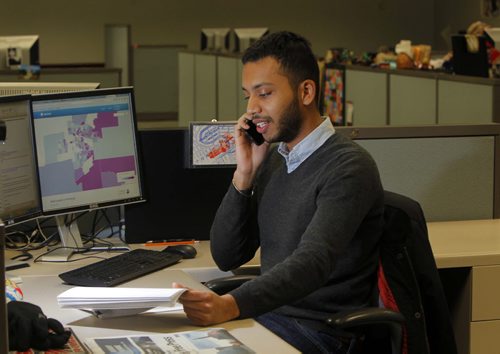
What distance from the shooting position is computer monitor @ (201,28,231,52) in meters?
10.2

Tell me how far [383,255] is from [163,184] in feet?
2.94

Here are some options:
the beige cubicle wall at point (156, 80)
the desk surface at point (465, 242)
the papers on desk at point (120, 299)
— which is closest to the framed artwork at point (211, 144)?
the desk surface at point (465, 242)

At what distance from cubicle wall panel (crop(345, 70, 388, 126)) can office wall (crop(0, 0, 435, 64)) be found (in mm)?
7075

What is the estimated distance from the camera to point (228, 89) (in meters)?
8.55

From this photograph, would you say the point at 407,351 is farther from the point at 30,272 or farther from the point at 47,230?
the point at 47,230

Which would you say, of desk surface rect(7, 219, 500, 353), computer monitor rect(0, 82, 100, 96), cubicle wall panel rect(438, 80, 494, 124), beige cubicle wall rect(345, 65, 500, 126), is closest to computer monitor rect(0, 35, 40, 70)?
beige cubicle wall rect(345, 65, 500, 126)

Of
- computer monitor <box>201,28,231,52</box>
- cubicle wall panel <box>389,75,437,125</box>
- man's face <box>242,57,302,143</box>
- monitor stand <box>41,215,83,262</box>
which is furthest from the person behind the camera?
computer monitor <box>201,28,231,52</box>

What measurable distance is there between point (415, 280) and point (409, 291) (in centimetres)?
3

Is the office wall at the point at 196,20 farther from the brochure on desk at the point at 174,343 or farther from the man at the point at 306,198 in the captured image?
Answer: the brochure on desk at the point at 174,343

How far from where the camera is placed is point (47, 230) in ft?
9.20

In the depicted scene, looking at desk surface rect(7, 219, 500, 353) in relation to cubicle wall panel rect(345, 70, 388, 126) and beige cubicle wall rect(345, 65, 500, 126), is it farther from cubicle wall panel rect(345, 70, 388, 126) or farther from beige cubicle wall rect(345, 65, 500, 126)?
cubicle wall panel rect(345, 70, 388, 126)

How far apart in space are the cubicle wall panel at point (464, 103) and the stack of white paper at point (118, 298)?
10.0 ft

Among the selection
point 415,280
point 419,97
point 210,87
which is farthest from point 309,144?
point 210,87

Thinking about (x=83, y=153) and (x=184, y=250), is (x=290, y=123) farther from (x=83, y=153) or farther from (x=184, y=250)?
(x=83, y=153)
